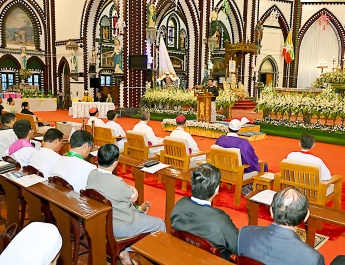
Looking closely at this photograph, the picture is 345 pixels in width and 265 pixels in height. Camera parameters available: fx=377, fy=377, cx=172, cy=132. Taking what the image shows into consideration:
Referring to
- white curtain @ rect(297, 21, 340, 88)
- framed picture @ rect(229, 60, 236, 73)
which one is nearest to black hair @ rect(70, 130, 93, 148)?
framed picture @ rect(229, 60, 236, 73)

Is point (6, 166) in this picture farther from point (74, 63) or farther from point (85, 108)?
point (74, 63)

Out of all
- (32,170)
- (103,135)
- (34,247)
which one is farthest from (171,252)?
(103,135)

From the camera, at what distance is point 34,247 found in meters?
1.63

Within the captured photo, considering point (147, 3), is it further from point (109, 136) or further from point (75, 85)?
point (109, 136)

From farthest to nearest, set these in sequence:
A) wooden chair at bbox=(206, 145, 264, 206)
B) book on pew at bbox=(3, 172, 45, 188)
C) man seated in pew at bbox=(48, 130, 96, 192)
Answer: wooden chair at bbox=(206, 145, 264, 206), man seated in pew at bbox=(48, 130, 96, 192), book on pew at bbox=(3, 172, 45, 188)

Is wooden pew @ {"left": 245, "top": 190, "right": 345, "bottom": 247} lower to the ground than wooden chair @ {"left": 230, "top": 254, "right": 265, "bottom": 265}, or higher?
lower

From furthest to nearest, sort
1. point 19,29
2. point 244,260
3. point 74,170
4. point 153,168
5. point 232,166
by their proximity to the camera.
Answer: point 19,29
point 232,166
point 153,168
point 74,170
point 244,260

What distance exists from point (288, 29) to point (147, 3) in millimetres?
12002

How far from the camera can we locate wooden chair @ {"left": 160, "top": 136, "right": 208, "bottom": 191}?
19.1ft

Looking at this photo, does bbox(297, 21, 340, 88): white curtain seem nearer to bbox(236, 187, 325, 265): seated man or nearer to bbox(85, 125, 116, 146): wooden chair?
bbox(85, 125, 116, 146): wooden chair

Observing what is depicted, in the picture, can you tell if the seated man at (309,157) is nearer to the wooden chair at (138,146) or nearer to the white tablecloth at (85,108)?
the wooden chair at (138,146)

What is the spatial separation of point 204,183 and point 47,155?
2.11 meters

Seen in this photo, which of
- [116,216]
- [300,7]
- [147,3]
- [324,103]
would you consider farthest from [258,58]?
[116,216]

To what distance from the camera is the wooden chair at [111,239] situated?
2.92m
